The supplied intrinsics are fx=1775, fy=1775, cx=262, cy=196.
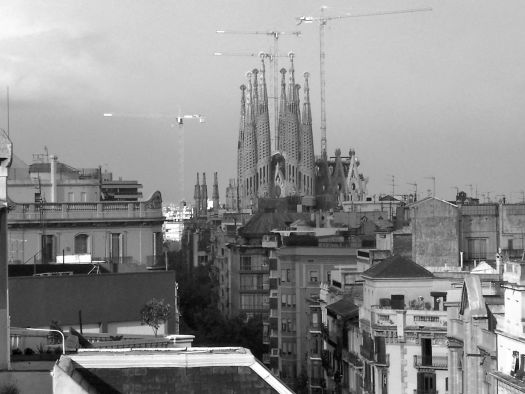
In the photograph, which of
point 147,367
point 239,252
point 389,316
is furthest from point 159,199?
point 239,252

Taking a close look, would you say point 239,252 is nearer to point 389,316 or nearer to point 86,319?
point 389,316

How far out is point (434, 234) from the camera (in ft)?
191

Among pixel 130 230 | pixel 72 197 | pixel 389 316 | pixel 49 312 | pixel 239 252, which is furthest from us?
pixel 239 252

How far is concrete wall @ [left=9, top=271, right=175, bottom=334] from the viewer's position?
25.3 m

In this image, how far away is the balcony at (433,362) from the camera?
142 feet

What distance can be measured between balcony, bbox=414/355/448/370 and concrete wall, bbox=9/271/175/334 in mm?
16856

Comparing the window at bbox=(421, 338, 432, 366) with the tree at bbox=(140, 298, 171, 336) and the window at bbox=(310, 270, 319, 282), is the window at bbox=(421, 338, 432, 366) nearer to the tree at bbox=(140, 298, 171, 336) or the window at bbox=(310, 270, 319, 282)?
the tree at bbox=(140, 298, 171, 336)

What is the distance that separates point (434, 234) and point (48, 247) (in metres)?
15.5

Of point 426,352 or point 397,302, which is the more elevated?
point 397,302

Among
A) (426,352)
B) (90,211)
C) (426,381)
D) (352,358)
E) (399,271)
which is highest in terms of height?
(90,211)

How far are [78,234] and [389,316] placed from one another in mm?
8962

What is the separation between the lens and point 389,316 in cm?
4556

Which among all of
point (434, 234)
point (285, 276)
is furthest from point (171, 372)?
point (285, 276)

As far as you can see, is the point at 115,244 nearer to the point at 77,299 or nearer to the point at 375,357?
the point at 375,357
